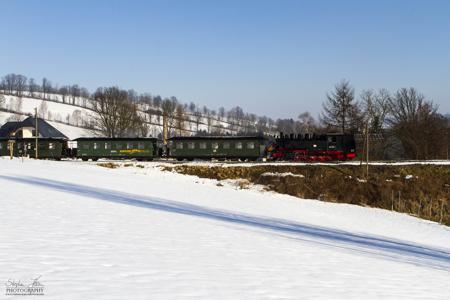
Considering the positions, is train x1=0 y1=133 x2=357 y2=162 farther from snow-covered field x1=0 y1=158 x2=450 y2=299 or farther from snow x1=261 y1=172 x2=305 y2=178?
snow-covered field x1=0 y1=158 x2=450 y2=299

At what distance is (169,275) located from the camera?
622 cm

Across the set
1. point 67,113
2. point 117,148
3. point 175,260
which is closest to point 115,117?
point 117,148

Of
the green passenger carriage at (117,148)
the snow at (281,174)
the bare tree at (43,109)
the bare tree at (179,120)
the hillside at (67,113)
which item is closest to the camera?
the snow at (281,174)

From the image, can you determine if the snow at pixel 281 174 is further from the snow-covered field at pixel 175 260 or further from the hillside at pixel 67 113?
the hillside at pixel 67 113

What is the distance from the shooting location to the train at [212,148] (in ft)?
150

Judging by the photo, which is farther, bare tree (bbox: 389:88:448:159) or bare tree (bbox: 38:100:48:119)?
bare tree (bbox: 38:100:48:119)

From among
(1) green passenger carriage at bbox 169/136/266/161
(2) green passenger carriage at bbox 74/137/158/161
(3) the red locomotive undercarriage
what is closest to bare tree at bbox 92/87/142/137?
(2) green passenger carriage at bbox 74/137/158/161

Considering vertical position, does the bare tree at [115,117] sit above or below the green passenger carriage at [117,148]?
above

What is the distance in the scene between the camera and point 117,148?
5162 cm

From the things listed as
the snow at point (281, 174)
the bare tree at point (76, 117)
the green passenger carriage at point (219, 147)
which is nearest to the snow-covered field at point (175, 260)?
the snow at point (281, 174)

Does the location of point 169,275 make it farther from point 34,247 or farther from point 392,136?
point 392,136

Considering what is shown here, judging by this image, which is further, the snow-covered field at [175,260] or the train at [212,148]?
the train at [212,148]

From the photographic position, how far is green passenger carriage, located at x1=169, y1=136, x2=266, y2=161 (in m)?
49.1

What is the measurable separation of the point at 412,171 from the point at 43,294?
33475 mm
